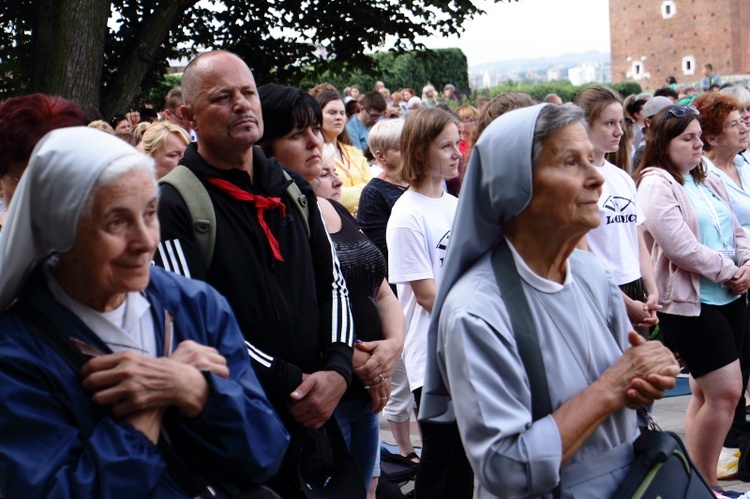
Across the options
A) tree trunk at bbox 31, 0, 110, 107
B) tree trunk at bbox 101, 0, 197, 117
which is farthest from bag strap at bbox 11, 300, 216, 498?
tree trunk at bbox 101, 0, 197, 117

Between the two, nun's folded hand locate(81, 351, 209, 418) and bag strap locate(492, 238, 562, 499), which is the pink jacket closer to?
bag strap locate(492, 238, 562, 499)

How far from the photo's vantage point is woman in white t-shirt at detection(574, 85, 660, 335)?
546cm

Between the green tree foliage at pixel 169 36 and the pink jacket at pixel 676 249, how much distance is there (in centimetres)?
598

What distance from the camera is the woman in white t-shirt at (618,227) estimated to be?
5.46 meters

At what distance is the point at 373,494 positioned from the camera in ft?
16.2

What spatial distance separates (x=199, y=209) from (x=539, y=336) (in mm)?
1269

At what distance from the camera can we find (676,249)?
5.87 m

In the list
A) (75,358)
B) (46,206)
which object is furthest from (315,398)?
(46,206)

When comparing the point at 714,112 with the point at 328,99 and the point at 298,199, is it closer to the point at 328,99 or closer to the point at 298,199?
the point at 328,99

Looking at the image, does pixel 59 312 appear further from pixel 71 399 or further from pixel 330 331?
pixel 330 331

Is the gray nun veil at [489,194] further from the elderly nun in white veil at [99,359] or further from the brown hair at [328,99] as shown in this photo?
the brown hair at [328,99]

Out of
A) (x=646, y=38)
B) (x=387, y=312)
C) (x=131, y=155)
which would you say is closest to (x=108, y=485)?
(x=131, y=155)

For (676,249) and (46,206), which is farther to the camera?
(676,249)

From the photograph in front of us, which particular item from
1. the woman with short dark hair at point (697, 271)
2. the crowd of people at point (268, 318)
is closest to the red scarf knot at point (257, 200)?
the crowd of people at point (268, 318)
